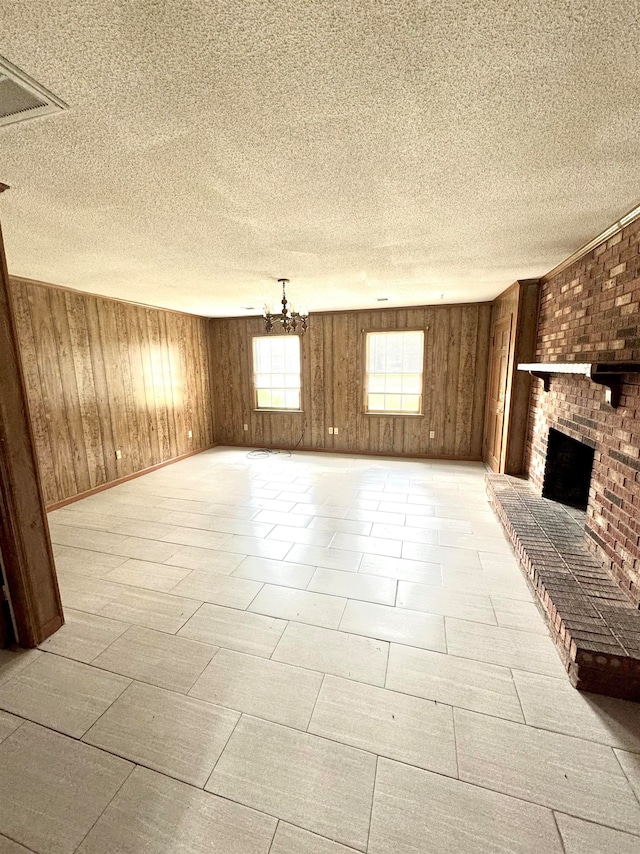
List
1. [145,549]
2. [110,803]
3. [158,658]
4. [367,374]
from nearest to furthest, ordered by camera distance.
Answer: [110,803], [158,658], [145,549], [367,374]

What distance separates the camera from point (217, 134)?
4.17ft

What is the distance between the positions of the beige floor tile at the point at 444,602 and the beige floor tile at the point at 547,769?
2.11 feet

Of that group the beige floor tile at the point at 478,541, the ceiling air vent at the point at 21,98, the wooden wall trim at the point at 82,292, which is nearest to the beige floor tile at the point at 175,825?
the beige floor tile at the point at 478,541

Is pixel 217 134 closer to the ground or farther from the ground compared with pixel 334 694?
farther from the ground

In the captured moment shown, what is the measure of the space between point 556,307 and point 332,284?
84.5 inches

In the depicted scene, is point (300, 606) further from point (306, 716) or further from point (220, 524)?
point (220, 524)

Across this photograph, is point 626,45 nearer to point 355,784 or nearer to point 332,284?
point 355,784

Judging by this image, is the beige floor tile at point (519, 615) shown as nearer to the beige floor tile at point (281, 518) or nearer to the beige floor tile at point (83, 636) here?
the beige floor tile at point (281, 518)

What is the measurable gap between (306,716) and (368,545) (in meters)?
1.51

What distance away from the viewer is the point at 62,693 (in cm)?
162

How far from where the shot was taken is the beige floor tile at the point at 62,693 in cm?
150

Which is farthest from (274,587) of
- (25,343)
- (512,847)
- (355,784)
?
(25,343)

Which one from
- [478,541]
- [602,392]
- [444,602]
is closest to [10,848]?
[444,602]

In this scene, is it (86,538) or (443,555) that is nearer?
(443,555)
